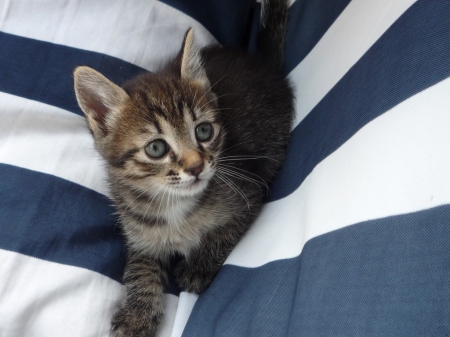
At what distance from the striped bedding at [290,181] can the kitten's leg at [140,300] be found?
3 centimetres

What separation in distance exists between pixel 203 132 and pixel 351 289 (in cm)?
60

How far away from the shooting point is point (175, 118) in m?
1.20

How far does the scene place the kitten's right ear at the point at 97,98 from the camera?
114 cm

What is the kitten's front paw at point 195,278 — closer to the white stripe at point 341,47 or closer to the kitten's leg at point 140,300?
the kitten's leg at point 140,300

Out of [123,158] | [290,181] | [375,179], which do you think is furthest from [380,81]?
[123,158]

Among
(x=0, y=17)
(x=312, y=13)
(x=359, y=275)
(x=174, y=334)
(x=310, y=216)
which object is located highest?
(x=312, y=13)

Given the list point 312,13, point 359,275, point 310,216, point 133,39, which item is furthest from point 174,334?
point 312,13

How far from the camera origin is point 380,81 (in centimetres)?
103

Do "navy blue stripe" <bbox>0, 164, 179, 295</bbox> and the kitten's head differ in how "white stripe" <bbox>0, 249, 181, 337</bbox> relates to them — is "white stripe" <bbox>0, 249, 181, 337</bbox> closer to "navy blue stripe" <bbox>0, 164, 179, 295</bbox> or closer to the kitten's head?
"navy blue stripe" <bbox>0, 164, 179, 295</bbox>

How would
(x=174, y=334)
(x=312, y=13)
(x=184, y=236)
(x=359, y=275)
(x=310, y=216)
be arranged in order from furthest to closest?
(x=312, y=13), (x=184, y=236), (x=174, y=334), (x=310, y=216), (x=359, y=275)

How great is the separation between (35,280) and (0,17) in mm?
858

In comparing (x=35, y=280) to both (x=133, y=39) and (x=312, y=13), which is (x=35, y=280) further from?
(x=312, y=13)

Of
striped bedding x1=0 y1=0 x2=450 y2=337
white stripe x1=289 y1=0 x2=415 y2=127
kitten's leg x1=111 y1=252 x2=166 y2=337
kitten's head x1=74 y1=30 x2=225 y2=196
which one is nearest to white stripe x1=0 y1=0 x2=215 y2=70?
striped bedding x1=0 y1=0 x2=450 y2=337

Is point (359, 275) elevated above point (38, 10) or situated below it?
below
